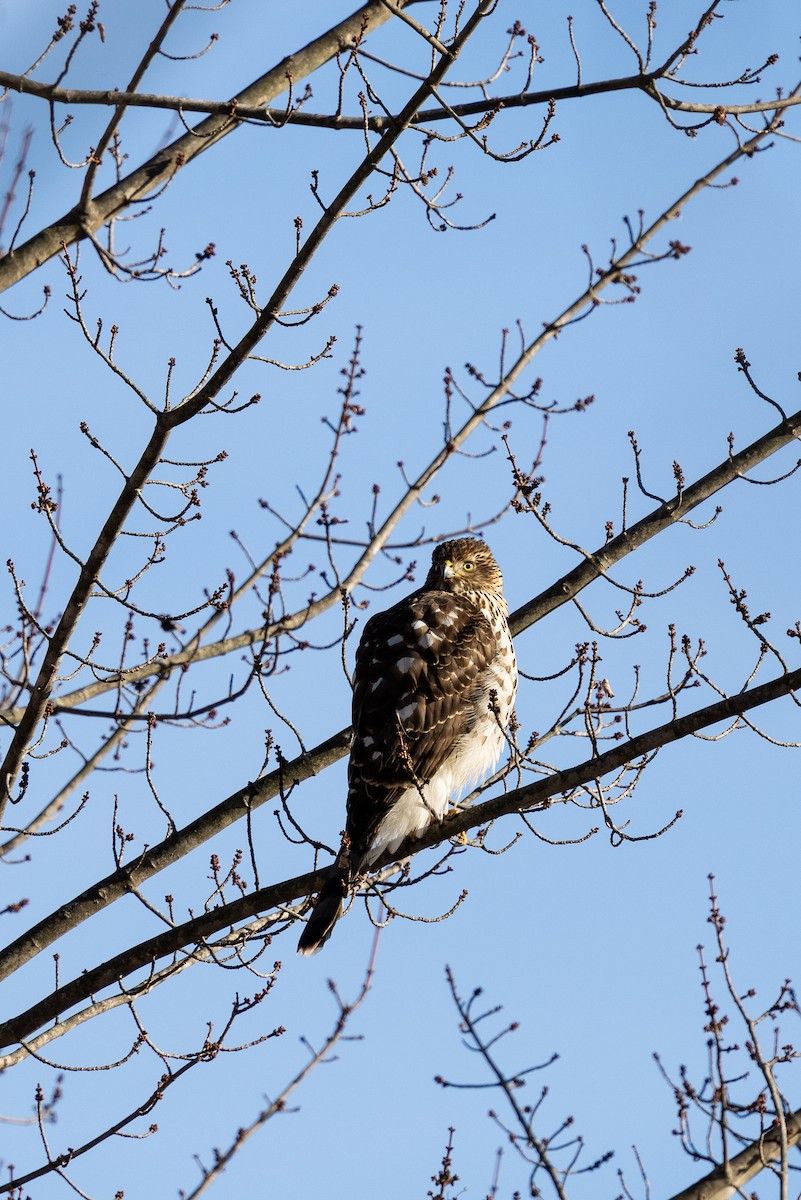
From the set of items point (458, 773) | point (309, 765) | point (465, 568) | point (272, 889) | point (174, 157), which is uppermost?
point (174, 157)

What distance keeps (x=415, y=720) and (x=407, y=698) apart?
114 millimetres

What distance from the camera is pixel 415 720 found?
18.7ft

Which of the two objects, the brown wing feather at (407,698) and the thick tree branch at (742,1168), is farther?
the brown wing feather at (407,698)

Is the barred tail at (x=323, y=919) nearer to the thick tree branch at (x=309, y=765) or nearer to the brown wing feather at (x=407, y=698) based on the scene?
the brown wing feather at (x=407, y=698)

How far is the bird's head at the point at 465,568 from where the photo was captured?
684 cm

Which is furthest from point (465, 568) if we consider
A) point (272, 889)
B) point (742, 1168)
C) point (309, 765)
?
point (742, 1168)

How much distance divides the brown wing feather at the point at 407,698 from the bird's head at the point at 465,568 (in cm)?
58

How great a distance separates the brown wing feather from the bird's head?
578mm

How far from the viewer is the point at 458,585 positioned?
6727 millimetres

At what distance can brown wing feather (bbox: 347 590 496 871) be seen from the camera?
5.57m

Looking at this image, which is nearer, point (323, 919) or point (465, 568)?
point (323, 919)

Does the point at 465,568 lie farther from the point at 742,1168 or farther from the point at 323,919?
the point at 742,1168

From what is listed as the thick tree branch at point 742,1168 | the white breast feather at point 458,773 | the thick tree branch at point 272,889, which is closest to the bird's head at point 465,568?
the white breast feather at point 458,773

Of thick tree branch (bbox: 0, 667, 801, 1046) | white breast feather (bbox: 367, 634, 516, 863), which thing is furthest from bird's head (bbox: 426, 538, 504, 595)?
thick tree branch (bbox: 0, 667, 801, 1046)
